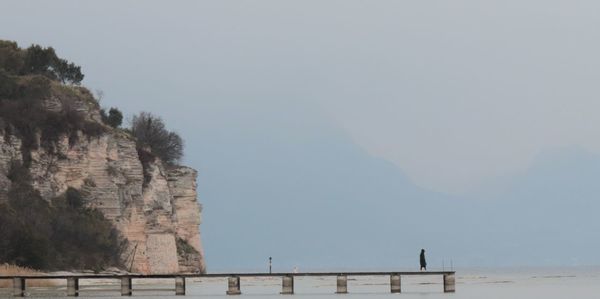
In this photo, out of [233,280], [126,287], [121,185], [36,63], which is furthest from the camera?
[36,63]

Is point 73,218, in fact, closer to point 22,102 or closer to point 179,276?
point 22,102

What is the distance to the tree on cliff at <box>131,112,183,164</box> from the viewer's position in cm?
11144

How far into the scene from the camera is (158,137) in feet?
370

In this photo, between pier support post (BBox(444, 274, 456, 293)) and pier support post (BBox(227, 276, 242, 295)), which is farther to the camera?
pier support post (BBox(444, 274, 456, 293))

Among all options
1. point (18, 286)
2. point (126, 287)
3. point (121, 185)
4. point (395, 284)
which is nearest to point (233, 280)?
point (126, 287)

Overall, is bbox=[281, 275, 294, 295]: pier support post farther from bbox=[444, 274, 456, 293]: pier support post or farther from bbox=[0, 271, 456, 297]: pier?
bbox=[444, 274, 456, 293]: pier support post

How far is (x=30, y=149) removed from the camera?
8300 cm

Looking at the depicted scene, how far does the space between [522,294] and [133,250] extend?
32.6m

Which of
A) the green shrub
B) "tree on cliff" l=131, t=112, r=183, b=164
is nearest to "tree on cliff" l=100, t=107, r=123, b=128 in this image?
→ "tree on cliff" l=131, t=112, r=183, b=164

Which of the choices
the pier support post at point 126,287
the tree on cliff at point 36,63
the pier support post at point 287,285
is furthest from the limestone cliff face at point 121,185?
the pier support post at point 287,285

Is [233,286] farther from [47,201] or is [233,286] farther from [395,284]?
[47,201]

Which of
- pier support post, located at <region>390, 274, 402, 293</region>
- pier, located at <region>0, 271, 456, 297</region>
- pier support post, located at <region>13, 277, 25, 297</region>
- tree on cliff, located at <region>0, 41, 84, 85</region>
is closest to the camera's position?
pier support post, located at <region>13, 277, 25, 297</region>

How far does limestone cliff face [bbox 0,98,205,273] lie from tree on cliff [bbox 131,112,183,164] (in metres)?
9.78

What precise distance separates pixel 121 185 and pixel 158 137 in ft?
80.3
